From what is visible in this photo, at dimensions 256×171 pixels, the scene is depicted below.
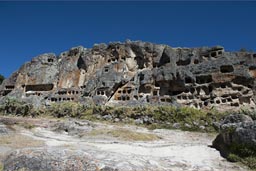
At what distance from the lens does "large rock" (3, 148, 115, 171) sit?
8.24 metres

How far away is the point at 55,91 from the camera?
43750 millimetres

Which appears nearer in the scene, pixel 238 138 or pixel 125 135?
pixel 238 138

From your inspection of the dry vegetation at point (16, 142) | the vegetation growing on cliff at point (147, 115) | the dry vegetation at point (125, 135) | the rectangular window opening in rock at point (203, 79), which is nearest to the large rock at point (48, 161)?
the dry vegetation at point (16, 142)

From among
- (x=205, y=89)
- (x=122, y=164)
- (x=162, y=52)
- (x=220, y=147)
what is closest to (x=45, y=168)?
(x=122, y=164)

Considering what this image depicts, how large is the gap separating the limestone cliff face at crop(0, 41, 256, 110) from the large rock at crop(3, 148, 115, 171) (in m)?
25.7

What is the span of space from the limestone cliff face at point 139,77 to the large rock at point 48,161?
25.7m

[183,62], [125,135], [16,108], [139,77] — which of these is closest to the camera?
[125,135]

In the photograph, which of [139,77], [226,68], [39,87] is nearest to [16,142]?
[139,77]

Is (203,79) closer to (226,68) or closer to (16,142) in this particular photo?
(226,68)

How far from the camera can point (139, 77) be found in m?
39.4

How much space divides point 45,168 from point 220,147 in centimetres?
831

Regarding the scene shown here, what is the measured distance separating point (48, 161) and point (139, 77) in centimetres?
3133

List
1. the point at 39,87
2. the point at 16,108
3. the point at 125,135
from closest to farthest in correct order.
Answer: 1. the point at 125,135
2. the point at 16,108
3. the point at 39,87

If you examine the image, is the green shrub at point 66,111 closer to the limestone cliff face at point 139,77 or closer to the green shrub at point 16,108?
the green shrub at point 16,108
